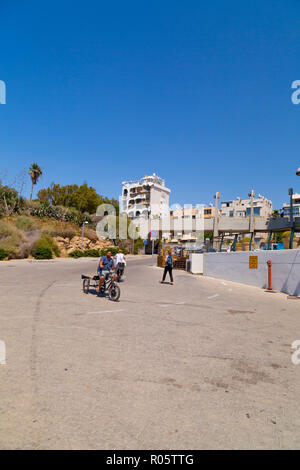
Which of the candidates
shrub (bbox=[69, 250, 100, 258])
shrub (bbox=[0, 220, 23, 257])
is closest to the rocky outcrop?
shrub (bbox=[69, 250, 100, 258])

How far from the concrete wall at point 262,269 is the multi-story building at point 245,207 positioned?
70974mm

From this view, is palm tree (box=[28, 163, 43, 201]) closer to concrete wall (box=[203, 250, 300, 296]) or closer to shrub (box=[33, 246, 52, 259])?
shrub (box=[33, 246, 52, 259])

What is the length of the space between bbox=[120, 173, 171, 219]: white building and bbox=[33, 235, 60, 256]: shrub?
65756mm

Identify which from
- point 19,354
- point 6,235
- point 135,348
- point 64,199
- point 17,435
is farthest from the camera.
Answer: point 64,199

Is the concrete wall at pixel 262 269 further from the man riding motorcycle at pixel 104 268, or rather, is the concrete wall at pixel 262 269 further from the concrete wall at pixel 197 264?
the man riding motorcycle at pixel 104 268

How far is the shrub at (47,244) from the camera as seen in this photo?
3511 centimetres

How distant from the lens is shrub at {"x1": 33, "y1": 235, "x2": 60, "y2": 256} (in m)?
35.1

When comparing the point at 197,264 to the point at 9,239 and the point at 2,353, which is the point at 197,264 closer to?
the point at 2,353

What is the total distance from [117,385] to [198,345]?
82.9 inches

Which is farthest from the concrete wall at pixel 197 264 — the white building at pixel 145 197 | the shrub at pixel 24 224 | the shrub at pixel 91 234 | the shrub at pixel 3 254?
the white building at pixel 145 197

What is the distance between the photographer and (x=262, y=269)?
15.2 meters

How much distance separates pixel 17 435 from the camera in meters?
2.53

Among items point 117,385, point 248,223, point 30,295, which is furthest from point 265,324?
point 248,223

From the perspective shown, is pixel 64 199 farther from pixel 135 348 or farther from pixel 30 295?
pixel 135 348
